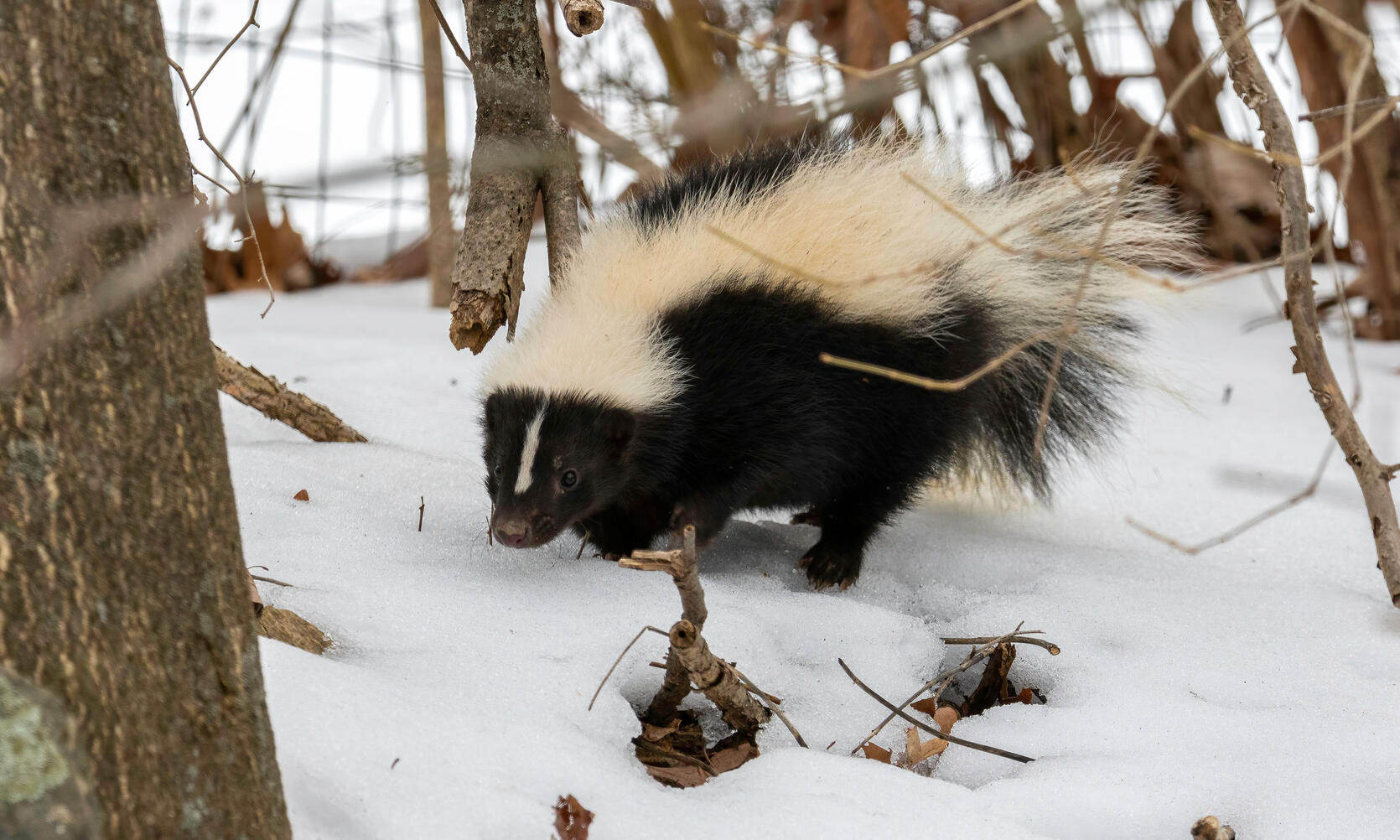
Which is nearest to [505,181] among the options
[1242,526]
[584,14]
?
[584,14]

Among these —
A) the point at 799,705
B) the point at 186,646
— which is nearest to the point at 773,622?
the point at 799,705

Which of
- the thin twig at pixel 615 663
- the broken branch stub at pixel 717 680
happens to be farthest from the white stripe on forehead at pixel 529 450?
the broken branch stub at pixel 717 680

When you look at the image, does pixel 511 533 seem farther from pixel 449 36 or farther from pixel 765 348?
pixel 449 36

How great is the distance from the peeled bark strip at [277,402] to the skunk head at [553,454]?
0.70 m

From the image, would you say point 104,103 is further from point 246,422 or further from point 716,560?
point 246,422

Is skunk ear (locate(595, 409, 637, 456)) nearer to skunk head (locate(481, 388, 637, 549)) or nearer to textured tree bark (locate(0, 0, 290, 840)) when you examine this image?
skunk head (locate(481, 388, 637, 549))

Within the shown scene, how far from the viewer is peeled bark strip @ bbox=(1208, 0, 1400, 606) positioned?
294 centimetres

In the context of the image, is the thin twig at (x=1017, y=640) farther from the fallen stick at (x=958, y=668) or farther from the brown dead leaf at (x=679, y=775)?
the brown dead leaf at (x=679, y=775)

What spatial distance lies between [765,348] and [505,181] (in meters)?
0.95

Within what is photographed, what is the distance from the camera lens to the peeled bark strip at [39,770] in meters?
1.44

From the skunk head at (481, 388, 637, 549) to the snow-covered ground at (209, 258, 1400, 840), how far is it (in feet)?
0.49

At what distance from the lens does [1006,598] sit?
3504mm

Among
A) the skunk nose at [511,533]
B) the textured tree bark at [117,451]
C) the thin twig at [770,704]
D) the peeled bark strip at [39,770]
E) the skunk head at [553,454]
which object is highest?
the textured tree bark at [117,451]

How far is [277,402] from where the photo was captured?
399cm
